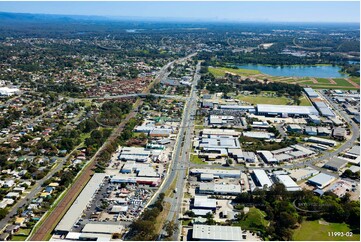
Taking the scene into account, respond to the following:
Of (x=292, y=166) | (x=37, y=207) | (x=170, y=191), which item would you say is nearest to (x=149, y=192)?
(x=170, y=191)

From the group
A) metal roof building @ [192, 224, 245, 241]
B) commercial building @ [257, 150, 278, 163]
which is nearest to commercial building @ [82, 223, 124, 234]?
metal roof building @ [192, 224, 245, 241]

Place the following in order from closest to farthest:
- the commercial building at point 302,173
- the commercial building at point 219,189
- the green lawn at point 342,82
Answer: the commercial building at point 219,189 < the commercial building at point 302,173 < the green lawn at point 342,82

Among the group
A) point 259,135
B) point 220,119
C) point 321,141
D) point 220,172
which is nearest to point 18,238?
point 220,172

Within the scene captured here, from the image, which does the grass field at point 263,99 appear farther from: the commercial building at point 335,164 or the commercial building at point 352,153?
the commercial building at point 335,164

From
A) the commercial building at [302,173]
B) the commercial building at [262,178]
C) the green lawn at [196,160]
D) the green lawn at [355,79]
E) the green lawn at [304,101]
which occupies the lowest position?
the green lawn at [196,160]

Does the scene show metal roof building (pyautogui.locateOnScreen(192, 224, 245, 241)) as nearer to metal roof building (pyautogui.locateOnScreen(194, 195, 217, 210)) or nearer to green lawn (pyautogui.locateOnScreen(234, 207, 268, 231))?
green lawn (pyautogui.locateOnScreen(234, 207, 268, 231))

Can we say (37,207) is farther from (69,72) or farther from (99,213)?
(69,72)

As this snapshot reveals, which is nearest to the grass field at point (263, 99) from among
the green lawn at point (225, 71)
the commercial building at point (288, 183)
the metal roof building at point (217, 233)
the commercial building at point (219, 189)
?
the green lawn at point (225, 71)
